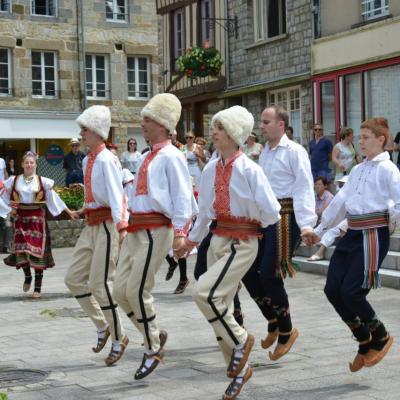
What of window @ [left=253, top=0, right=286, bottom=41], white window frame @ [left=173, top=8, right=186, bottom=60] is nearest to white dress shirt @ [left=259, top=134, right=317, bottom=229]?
window @ [left=253, top=0, right=286, bottom=41]

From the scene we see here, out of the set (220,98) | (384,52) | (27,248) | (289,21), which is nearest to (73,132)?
(220,98)

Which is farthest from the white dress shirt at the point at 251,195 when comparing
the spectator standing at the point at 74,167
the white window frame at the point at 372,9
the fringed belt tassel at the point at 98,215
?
the spectator standing at the point at 74,167

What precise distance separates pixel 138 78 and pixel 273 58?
49.3 feet

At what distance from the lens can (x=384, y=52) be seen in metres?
18.9

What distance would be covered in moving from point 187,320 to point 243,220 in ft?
11.5

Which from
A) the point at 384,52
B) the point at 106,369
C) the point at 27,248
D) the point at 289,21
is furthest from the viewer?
the point at 289,21

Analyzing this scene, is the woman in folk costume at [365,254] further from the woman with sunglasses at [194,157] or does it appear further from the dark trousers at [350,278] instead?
the woman with sunglasses at [194,157]

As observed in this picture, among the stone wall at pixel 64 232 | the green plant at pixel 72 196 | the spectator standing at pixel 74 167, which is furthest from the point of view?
the spectator standing at pixel 74 167

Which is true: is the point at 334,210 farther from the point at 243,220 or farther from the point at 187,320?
the point at 187,320

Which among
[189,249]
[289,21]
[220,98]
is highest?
[289,21]

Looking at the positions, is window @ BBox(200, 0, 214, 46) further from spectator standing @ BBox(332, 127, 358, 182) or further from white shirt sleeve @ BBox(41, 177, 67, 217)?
white shirt sleeve @ BBox(41, 177, 67, 217)

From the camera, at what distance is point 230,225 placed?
6336mm

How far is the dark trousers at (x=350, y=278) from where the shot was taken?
6.52m

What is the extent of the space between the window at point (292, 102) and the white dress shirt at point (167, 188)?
50.1 ft
